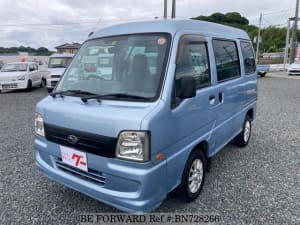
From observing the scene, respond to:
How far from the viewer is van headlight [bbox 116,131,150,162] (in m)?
1.92

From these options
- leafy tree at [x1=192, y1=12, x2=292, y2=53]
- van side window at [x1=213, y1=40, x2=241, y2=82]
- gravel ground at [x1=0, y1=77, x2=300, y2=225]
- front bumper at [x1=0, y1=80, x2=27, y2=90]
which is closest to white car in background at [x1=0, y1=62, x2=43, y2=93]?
front bumper at [x1=0, y1=80, x2=27, y2=90]

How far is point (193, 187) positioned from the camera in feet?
9.07

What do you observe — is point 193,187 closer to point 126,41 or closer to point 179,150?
point 179,150

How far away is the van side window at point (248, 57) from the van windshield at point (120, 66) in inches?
91.0

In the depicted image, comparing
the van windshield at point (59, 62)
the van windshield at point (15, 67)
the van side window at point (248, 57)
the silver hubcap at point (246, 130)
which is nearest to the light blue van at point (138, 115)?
the van side window at point (248, 57)

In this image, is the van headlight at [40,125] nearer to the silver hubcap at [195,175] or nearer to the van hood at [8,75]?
the silver hubcap at [195,175]

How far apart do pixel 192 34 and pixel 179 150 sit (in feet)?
4.14

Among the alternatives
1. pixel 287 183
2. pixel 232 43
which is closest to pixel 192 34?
pixel 232 43

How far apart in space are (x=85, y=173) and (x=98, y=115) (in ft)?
2.02

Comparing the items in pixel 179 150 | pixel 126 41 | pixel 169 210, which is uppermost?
pixel 126 41

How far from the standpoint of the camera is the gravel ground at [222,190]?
2547mm

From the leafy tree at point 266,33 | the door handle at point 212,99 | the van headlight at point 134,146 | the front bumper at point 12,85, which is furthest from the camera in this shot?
the leafy tree at point 266,33

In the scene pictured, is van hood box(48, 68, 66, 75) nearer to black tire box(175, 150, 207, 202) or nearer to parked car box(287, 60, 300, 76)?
black tire box(175, 150, 207, 202)

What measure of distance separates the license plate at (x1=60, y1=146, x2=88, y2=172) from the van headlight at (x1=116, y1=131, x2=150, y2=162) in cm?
43
